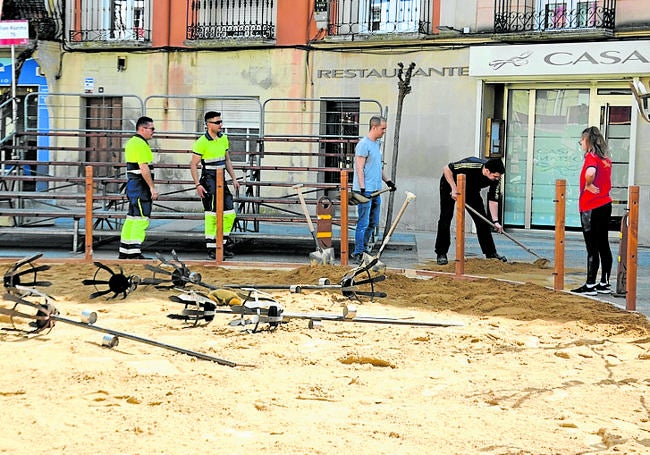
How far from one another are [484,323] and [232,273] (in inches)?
163

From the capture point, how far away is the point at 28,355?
7.69 m

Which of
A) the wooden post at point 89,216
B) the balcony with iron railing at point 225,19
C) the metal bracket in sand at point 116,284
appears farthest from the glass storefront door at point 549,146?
the metal bracket in sand at point 116,284

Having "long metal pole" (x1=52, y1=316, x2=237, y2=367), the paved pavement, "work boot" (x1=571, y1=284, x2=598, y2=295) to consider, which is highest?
"long metal pole" (x1=52, y1=316, x2=237, y2=367)

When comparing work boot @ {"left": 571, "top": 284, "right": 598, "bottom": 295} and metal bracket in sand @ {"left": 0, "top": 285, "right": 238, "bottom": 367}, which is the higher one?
metal bracket in sand @ {"left": 0, "top": 285, "right": 238, "bottom": 367}

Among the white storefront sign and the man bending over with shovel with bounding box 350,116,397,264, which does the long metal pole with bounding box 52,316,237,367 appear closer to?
the man bending over with shovel with bounding box 350,116,397,264

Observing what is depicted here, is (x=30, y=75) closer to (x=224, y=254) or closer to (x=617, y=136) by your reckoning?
(x=224, y=254)

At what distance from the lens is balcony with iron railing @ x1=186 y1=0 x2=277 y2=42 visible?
75.7 ft

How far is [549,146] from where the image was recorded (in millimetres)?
20750

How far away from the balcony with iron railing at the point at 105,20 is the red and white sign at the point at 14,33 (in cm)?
389

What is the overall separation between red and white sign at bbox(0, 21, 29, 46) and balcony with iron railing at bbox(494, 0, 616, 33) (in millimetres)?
8363

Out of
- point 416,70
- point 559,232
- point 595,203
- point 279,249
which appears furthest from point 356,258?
point 416,70

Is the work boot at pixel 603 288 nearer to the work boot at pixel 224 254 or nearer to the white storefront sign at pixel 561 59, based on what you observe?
the work boot at pixel 224 254

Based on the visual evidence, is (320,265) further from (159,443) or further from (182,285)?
(159,443)

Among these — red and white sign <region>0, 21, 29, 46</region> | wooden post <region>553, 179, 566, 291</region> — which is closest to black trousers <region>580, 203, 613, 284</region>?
wooden post <region>553, 179, 566, 291</region>
